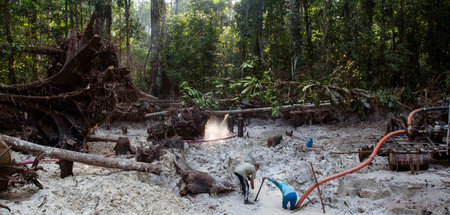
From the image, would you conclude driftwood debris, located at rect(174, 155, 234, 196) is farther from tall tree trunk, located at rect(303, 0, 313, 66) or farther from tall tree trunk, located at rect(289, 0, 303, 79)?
tall tree trunk, located at rect(303, 0, 313, 66)

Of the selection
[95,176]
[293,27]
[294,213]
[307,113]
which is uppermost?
[293,27]

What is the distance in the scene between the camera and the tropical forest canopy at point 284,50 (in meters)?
8.25

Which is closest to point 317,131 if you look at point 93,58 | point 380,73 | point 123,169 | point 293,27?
point 380,73

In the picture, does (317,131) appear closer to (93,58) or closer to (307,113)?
(307,113)

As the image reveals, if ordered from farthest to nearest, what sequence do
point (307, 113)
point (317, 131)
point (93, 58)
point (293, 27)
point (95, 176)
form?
point (293, 27), point (307, 113), point (317, 131), point (93, 58), point (95, 176)

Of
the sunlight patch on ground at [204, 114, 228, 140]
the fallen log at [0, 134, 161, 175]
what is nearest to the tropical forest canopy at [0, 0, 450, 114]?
the sunlight patch on ground at [204, 114, 228, 140]

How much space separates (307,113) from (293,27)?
16.0ft

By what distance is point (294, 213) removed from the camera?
192 inches

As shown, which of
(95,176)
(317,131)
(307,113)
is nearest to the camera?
(95,176)

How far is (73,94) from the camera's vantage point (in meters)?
7.29

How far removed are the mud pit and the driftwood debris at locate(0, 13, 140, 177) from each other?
48.7 inches

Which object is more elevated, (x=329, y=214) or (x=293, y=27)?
(x=293, y=27)

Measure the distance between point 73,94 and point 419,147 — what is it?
865 cm

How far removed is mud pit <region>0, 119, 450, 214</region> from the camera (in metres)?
4.11
